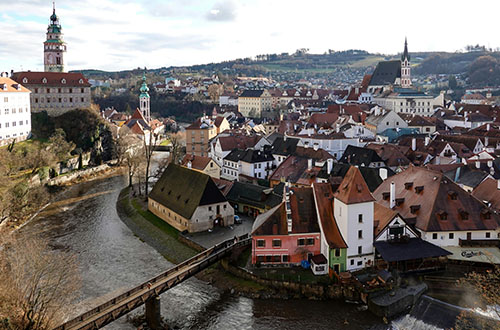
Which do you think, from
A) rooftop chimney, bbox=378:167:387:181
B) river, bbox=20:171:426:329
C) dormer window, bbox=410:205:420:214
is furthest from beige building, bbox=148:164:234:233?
dormer window, bbox=410:205:420:214

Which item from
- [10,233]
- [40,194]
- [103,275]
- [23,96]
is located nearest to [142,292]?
[103,275]

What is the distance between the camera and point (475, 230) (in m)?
30.8

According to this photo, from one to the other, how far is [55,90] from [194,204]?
48.9 metres

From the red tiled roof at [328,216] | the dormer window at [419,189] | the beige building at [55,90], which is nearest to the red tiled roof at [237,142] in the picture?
the red tiled roof at [328,216]

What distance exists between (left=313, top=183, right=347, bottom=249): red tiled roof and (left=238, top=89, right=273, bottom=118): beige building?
304ft

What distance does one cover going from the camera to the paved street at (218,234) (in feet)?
117

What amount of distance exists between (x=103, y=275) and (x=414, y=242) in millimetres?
19592

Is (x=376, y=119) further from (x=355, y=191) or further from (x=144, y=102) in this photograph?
(x=144, y=102)

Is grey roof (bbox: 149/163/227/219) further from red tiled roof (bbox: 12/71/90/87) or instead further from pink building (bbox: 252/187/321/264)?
red tiled roof (bbox: 12/71/90/87)

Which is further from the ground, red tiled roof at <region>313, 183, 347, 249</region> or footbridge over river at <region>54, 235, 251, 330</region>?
red tiled roof at <region>313, 183, 347, 249</region>

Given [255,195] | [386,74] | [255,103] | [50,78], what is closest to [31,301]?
[255,195]

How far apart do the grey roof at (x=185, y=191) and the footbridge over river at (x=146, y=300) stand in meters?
7.94

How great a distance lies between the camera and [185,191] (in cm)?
4084

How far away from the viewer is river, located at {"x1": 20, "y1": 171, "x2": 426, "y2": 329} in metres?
25.4
